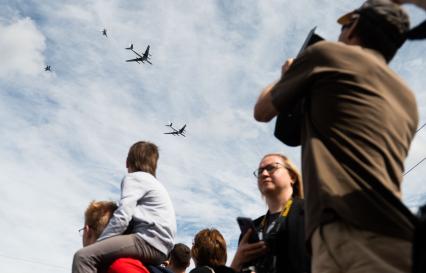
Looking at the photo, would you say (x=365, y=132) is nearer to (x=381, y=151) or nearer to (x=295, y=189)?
(x=381, y=151)

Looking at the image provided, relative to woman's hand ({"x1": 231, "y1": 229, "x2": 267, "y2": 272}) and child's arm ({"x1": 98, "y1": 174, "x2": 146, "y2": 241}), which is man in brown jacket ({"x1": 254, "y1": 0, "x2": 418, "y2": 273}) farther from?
child's arm ({"x1": 98, "y1": 174, "x2": 146, "y2": 241})

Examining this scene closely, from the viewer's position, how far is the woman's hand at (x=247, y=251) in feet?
8.98

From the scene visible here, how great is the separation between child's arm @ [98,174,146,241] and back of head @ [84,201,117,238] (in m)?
0.58

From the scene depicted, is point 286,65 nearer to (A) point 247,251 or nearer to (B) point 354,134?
(B) point 354,134

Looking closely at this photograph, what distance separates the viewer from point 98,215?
454 cm

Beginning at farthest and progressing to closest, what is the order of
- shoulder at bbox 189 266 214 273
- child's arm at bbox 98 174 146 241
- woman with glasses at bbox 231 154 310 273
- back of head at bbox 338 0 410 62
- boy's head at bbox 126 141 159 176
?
boy's head at bbox 126 141 159 176 < shoulder at bbox 189 266 214 273 < child's arm at bbox 98 174 146 241 < woman with glasses at bbox 231 154 310 273 < back of head at bbox 338 0 410 62

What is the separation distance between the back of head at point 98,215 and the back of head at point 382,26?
11.0 feet

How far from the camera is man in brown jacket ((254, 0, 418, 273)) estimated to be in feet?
5.20

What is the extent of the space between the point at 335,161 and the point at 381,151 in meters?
0.19

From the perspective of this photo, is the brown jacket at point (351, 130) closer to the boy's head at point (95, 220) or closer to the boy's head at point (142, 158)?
the boy's head at point (142, 158)

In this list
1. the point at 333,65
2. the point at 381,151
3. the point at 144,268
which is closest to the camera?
the point at 381,151

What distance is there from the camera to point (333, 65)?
1894 millimetres

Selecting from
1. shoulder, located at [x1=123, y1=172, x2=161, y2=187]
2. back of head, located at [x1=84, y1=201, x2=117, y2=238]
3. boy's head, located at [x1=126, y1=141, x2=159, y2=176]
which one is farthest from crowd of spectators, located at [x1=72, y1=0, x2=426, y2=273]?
back of head, located at [x1=84, y1=201, x2=117, y2=238]

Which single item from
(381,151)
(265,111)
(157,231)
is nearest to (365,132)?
(381,151)
